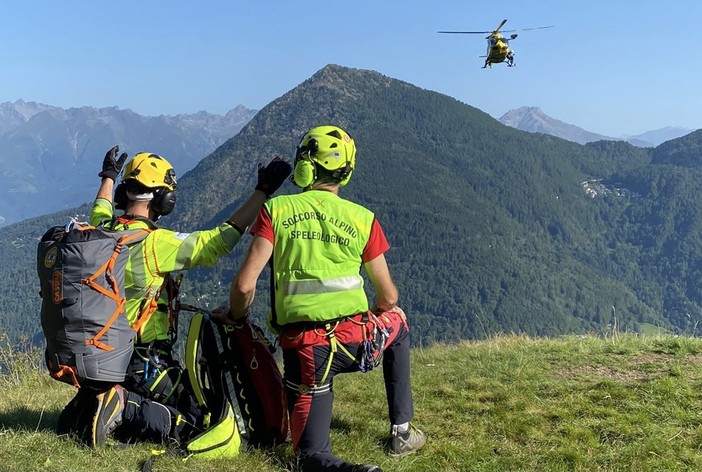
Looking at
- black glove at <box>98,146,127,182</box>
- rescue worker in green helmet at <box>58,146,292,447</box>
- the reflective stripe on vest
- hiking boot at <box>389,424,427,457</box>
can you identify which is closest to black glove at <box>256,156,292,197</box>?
rescue worker in green helmet at <box>58,146,292,447</box>

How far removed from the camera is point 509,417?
612 cm

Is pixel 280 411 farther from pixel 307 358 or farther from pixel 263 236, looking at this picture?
pixel 263 236

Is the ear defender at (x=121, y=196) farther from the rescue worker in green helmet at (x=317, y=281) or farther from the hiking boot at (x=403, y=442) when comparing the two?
the hiking boot at (x=403, y=442)

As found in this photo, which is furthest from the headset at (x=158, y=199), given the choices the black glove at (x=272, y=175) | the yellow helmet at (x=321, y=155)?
the yellow helmet at (x=321, y=155)

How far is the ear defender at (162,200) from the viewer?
551cm

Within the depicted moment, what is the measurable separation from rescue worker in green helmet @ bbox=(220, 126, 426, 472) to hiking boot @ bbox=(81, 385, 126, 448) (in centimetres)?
131

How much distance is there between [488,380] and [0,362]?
8.13 metres

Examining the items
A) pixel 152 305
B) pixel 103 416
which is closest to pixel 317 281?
pixel 152 305

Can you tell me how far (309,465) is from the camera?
4645 mm

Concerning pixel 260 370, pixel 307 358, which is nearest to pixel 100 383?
pixel 260 370

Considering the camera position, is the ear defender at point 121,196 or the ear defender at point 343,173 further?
the ear defender at point 121,196

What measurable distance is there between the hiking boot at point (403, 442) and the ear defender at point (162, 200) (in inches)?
118

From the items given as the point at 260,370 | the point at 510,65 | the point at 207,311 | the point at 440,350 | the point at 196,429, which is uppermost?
the point at 510,65

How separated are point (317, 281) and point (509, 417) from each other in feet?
9.35
